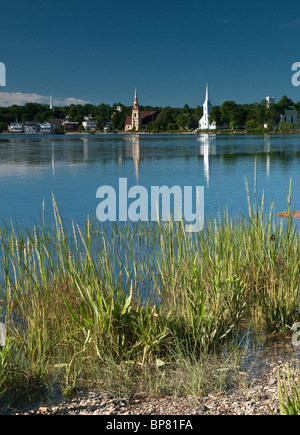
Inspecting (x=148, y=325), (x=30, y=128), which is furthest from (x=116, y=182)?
(x=30, y=128)

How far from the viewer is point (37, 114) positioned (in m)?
136

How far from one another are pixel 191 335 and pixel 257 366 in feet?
1.89

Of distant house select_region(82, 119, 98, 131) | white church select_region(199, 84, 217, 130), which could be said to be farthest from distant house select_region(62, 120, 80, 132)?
white church select_region(199, 84, 217, 130)

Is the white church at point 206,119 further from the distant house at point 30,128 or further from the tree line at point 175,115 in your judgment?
the distant house at point 30,128

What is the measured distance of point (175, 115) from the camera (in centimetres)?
16462

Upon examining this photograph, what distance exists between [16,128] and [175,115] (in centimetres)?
5354

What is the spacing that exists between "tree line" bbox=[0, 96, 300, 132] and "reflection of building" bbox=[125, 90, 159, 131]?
4238 millimetres

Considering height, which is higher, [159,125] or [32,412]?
[159,125]

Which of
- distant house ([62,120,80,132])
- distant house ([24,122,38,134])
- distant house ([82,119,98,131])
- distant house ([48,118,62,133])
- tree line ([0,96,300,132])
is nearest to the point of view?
tree line ([0,96,300,132])

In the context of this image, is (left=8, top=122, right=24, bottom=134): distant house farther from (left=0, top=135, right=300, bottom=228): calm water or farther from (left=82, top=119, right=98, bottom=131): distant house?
(left=0, top=135, right=300, bottom=228): calm water

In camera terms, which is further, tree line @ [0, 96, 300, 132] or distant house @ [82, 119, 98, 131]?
distant house @ [82, 119, 98, 131]

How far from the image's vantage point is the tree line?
123125 millimetres
